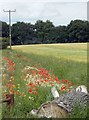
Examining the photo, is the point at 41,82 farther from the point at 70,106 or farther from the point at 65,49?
the point at 70,106

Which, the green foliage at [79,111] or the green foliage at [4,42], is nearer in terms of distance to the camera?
the green foliage at [79,111]

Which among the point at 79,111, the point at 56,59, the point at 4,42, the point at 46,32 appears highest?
the point at 46,32

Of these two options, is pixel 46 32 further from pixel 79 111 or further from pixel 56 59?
pixel 79 111


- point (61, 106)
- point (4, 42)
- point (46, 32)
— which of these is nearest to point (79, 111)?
point (61, 106)

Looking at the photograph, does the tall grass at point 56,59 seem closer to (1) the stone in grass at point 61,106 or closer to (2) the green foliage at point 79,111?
(1) the stone in grass at point 61,106

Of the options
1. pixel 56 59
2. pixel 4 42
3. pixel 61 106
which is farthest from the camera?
pixel 56 59

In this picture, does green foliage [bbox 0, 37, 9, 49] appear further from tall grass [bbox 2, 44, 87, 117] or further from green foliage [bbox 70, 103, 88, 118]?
green foliage [bbox 70, 103, 88, 118]

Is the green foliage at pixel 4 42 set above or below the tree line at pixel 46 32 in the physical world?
below

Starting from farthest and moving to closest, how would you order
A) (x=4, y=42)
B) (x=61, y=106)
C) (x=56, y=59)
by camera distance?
(x=56, y=59)
(x=4, y=42)
(x=61, y=106)

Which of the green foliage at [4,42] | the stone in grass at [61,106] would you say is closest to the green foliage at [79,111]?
the stone in grass at [61,106]

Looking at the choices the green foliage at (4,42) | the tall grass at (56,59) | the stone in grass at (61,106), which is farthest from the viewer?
the tall grass at (56,59)
